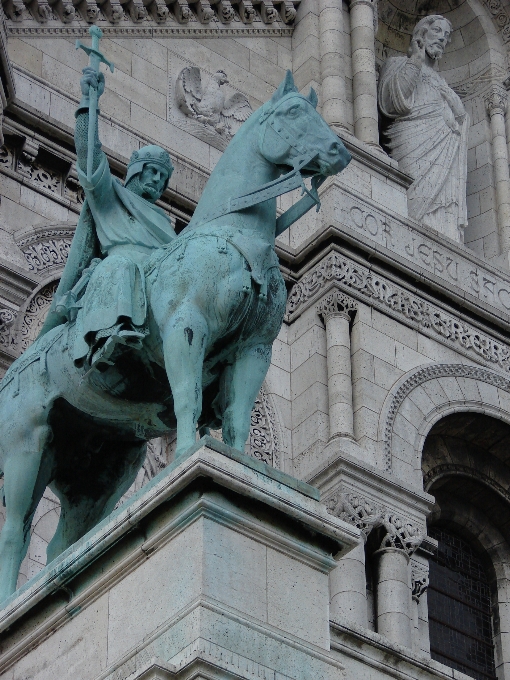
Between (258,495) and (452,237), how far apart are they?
10.3 meters

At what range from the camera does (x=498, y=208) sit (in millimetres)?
21703

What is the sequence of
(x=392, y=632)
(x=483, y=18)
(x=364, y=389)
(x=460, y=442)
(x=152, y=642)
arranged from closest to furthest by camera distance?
(x=152, y=642)
(x=392, y=632)
(x=364, y=389)
(x=460, y=442)
(x=483, y=18)

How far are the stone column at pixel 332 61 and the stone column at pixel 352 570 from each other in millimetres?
4819

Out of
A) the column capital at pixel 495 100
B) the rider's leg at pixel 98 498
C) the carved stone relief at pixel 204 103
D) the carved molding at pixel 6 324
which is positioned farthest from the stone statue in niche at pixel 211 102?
the rider's leg at pixel 98 498

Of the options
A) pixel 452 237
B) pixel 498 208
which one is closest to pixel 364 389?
pixel 452 237

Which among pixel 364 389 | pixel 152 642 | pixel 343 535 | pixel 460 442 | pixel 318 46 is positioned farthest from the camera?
pixel 318 46

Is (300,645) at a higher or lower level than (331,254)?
lower

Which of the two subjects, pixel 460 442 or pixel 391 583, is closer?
pixel 391 583

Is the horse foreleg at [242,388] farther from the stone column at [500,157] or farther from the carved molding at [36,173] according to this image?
the stone column at [500,157]

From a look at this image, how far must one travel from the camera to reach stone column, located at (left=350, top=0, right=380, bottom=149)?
20.4 meters

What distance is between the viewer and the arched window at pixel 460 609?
18.3 meters

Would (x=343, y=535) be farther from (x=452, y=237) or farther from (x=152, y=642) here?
(x=452, y=237)

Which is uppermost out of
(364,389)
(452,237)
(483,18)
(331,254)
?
(483,18)

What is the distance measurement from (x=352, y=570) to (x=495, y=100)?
7.97m
